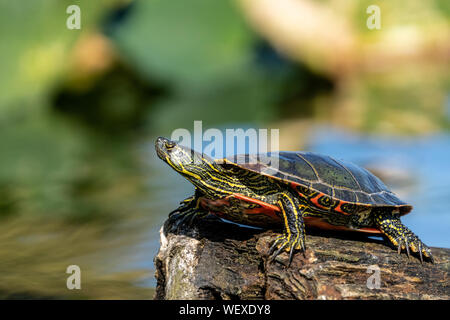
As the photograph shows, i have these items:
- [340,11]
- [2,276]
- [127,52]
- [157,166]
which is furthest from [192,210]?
[340,11]

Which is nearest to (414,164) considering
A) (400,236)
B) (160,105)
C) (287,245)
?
(400,236)

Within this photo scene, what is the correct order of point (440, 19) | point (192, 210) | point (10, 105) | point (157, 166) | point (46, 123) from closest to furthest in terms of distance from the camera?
point (192, 210) → point (157, 166) → point (10, 105) → point (46, 123) → point (440, 19)

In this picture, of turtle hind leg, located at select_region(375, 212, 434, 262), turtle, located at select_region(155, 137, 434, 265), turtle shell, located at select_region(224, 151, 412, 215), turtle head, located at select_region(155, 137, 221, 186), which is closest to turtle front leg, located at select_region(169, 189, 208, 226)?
turtle, located at select_region(155, 137, 434, 265)

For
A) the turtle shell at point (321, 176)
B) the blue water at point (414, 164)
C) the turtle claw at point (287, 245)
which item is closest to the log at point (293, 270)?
the turtle claw at point (287, 245)

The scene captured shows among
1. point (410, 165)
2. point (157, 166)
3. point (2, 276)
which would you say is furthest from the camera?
point (157, 166)

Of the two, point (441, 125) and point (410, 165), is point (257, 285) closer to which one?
point (410, 165)

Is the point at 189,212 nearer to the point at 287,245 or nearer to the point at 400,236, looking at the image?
the point at 287,245
